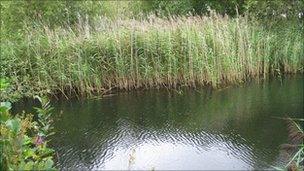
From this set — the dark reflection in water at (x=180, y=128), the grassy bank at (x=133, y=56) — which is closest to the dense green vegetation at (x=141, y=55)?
the grassy bank at (x=133, y=56)

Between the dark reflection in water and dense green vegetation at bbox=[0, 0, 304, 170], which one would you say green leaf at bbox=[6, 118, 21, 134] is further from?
dense green vegetation at bbox=[0, 0, 304, 170]

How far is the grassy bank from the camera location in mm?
9938

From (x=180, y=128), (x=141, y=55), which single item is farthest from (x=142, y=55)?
(x=180, y=128)

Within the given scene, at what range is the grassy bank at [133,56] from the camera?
9.94 meters

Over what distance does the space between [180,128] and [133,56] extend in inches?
112

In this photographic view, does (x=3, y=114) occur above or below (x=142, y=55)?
below

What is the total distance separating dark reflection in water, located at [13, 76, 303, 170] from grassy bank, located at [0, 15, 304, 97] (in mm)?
383

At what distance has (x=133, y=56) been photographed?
1046cm

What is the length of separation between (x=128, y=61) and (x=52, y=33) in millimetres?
1730

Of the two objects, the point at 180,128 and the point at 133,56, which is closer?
the point at 180,128

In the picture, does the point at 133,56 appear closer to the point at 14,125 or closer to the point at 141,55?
the point at 141,55

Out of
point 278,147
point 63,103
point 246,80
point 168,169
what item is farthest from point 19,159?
point 246,80

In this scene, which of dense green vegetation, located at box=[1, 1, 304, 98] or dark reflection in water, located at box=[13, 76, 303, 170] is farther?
dense green vegetation, located at box=[1, 1, 304, 98]

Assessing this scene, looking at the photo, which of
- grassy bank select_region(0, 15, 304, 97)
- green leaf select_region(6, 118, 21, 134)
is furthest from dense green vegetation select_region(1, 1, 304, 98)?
green leaf select_region(6, 118, 21, 134)
